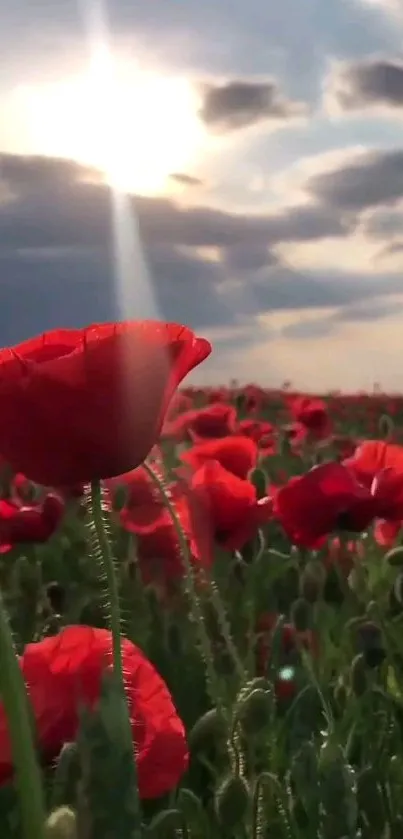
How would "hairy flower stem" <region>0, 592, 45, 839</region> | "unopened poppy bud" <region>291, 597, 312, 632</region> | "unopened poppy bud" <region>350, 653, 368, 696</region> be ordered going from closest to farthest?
"hairy flower stem" <region>0, 592, 45, 839</region>
"unopened poppy bud" <region>350, 653, 368, 696</region>
"unopened poppy bud" <region>291, 597, 312, 632</region>

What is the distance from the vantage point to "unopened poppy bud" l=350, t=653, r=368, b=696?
1.14m

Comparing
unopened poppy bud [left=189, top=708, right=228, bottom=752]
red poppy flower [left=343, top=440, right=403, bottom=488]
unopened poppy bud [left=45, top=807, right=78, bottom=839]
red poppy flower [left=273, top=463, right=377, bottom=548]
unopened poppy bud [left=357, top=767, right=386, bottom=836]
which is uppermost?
red poppy flower [left=343, top=440, right=403, bottom=488]

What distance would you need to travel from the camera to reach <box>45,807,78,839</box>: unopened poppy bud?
365 millimetres

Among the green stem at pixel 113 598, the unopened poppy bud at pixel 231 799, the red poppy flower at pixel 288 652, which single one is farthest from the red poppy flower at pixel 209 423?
the green stem at pixel 113 598

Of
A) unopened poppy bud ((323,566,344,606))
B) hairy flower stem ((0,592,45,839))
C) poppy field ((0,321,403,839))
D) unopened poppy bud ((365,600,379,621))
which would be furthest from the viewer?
unopened poppy bud ((323,566,344,606))

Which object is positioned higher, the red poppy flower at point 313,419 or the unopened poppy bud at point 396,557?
the red poppy flower at point 313,419

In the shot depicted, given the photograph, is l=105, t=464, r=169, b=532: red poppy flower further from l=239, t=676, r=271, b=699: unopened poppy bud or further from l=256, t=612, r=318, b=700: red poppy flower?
l=239, t=676, r=271, b=699: unopened poppy bud

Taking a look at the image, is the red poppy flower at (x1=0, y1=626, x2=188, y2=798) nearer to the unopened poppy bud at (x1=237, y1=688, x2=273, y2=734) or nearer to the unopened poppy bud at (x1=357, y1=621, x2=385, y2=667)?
the unopened poppy bud at (x1=237, y1=688, x2=273, y2=734)

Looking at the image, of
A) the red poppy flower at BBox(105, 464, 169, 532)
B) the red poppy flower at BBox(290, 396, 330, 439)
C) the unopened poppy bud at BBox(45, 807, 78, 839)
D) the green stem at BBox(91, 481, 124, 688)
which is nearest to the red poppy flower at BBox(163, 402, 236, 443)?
the red poppy flower at BBox(105, 464, 169, 532)

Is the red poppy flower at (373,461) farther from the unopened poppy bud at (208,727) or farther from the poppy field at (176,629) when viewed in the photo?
the unopened poppy bud at (208,727)

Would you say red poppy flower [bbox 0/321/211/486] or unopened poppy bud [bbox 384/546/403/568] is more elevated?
red poppy flower [bbox 0/321/211/486]

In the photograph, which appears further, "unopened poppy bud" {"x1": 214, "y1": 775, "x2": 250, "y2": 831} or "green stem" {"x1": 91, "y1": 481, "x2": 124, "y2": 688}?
"unopened poppy bud" {"x1": 214, "y1": 775, "x2": 250, "y2": 831}

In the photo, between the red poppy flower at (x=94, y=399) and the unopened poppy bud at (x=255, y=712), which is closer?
the red poppy flower at (x=94, y=399)

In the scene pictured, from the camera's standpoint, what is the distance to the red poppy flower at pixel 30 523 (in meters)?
1.61
